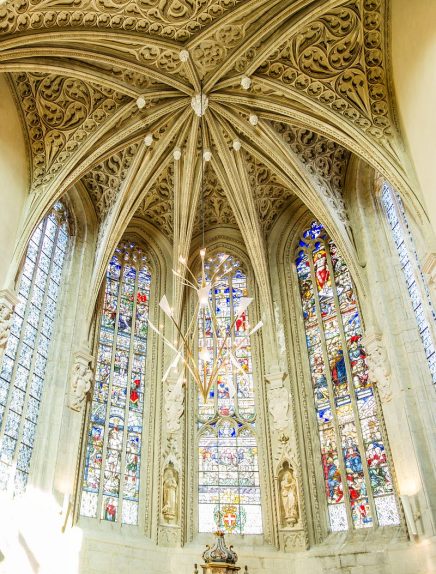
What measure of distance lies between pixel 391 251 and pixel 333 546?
6796mm

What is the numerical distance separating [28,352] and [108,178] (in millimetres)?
5389

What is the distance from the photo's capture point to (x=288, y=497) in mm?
13398

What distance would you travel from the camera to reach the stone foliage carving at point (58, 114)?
542 inches

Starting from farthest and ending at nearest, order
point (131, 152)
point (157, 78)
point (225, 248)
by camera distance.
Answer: point (225, 248)
point (131, 152)
point (157, 78)

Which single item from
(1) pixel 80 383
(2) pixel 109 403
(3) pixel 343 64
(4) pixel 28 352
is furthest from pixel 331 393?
(3) pixel 343 64

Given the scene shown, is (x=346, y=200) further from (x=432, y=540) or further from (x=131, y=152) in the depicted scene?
(x=432, y=540)

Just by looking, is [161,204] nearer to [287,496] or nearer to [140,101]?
[140,101]

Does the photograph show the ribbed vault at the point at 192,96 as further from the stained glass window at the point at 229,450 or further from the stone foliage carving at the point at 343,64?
the stained glass window at the point at 229,450

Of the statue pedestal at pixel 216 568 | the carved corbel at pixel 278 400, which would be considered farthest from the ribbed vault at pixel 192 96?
the statue pedestal at pixel 216 568

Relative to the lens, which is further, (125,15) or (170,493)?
(170,493)

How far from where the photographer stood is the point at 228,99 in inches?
573

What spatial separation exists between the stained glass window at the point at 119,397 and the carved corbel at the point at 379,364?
5798 millimetres

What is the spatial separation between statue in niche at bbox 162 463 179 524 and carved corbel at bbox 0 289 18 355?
4986 mm

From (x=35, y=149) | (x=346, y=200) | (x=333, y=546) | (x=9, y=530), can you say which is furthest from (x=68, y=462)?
(x=346, y=200)
